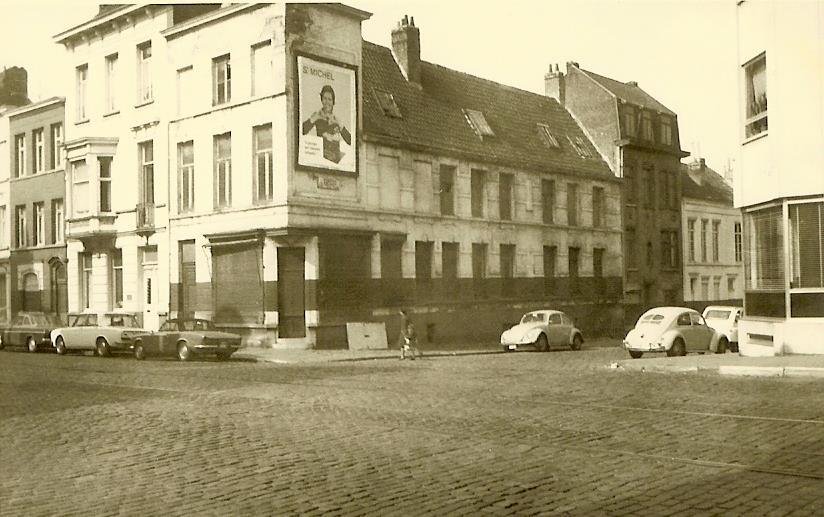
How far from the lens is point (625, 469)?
27.2 feet

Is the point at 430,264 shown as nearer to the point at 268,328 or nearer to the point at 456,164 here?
the point at 456,164

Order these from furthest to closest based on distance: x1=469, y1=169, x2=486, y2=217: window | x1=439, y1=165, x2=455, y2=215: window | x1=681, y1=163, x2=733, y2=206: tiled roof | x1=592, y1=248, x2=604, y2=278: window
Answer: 1. x1=681, y1=163, x2=733, y2=206: tiled roof
2. x1=592, y1=248, x2=604, y2=278: window
3. x1=469, y1=169, x2=486, y2=217: window
4. x1=439, y1=165, x2=455, y2=215: window

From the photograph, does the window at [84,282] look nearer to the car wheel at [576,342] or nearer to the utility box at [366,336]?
the utility box at [366,336]

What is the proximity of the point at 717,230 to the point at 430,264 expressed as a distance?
25.3 m

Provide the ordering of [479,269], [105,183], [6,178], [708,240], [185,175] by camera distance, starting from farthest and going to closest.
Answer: [708,240]
[6,178]
[479,269]
[105,183]
[185,175]

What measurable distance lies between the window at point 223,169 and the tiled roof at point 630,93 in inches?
854

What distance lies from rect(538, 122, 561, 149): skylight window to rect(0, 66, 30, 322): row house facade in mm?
25056

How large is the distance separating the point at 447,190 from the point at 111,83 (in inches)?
559

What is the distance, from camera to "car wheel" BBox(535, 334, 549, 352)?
28984 millimetres

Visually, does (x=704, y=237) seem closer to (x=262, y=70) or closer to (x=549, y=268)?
(x=549, y=268)

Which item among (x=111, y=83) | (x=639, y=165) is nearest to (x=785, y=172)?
(x=639, y=165)

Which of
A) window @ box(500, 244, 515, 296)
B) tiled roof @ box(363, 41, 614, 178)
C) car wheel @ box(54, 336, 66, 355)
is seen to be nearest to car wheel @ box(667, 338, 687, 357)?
window @ box(500, 244, 515, 296)

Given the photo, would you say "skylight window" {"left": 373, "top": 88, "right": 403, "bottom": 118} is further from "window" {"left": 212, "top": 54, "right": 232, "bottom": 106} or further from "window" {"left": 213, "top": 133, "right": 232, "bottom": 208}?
"window" {"left": 213, "top": 133, "right": 232, "bottom": 208}

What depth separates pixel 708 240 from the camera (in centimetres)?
5078
